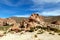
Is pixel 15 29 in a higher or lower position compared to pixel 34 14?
lower

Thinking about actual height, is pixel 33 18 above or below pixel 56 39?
above

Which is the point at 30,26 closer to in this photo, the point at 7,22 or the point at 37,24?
the point at 37,24

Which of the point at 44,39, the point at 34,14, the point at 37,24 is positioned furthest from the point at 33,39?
the point at 34,14

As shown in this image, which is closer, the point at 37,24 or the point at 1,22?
the point at 37,24

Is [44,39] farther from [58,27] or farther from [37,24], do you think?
[37,24]

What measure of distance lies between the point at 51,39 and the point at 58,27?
36.5 feet

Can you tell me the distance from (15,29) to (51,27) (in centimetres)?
732

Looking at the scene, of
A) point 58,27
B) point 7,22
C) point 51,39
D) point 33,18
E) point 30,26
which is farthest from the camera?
point 7,22

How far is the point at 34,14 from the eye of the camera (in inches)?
1405

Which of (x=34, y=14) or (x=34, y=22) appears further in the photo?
(x=34, y=14)

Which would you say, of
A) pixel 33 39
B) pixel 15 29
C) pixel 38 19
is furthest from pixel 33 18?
pixel 33 39

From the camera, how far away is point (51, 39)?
60.1 feet

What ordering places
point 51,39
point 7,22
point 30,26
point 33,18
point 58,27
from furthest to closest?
point 7,22
point 33,18
point 30,26
point 58,27
point 51,39

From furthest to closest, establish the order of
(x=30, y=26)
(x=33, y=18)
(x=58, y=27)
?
(x=33, y=18) < (x=30, y=26) < (x=58, y=27)
